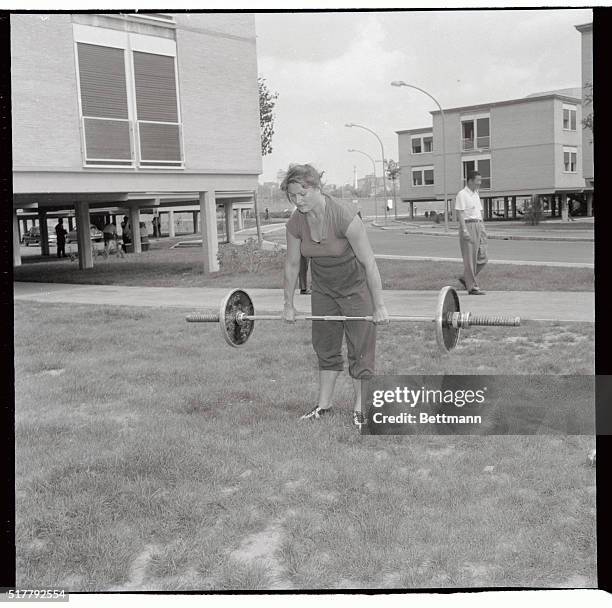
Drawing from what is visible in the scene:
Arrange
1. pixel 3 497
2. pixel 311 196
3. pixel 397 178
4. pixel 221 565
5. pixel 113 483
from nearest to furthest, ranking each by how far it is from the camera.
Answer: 1. pixel 221 565
2. pixel 3 497
3. pixel 113 483
4. pixel 311 196
5. pixel 397 178

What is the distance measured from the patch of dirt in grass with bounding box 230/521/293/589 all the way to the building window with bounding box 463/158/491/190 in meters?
5.84

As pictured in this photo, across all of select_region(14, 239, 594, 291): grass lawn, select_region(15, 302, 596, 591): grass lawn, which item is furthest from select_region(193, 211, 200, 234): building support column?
select_region(15, 302, 596, 591): grass lawn

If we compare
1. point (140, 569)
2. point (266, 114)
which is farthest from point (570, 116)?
point (140, 569)

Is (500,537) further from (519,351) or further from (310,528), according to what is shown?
(519,351)

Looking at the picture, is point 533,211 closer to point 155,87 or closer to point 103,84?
point 155,87

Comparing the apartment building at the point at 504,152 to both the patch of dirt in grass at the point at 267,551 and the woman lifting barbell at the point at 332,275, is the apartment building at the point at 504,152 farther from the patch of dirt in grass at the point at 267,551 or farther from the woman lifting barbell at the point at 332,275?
the patch of dirt in grass at the point at 267,551

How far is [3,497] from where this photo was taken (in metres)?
3.19

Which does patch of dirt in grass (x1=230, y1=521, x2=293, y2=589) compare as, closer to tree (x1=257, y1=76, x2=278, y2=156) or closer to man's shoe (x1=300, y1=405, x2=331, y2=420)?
man's shoe (x1=300, y1=405, x2=331, y2=420)

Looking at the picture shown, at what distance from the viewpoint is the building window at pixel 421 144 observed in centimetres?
551

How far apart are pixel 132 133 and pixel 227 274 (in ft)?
8.76

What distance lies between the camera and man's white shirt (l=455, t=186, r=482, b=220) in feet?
26.5

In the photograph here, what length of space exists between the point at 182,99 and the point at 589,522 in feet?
28.2

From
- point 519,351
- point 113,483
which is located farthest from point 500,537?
point 519,351

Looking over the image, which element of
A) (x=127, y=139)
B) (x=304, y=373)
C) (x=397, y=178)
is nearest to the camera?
(x=397, y=178)
